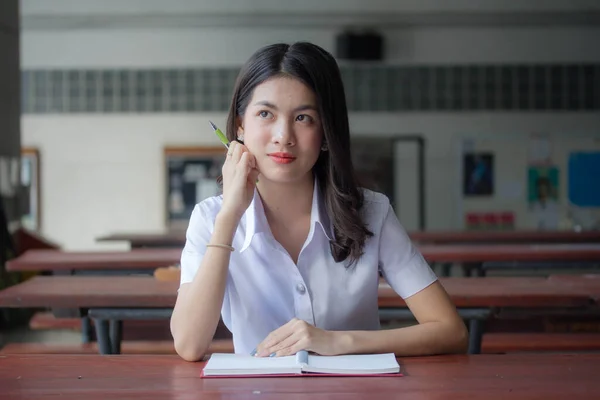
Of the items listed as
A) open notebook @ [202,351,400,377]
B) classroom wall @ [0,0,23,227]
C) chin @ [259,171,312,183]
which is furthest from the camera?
classroom wall @ [0,0,23,227]

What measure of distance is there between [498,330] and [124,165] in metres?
5.13

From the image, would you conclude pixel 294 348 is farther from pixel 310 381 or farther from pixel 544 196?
pixel 544 196

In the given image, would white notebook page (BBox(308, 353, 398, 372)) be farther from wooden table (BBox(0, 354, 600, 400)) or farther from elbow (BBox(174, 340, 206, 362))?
elbow (BBox(174, 340, 206, 362))

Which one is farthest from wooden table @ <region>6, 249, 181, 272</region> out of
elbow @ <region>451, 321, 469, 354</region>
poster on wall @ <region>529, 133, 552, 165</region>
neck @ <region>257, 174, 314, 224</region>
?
poster on wall @ <region>529, 133, 552, 165</region>

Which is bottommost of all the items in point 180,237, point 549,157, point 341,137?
point 180,237

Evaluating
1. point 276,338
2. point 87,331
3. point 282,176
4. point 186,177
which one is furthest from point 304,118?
point 186,177

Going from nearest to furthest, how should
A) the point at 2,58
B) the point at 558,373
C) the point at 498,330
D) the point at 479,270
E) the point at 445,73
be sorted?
the point at 558,373, the point at 498,330, the point at 479,270, the point at 2,58, the point at 445,73

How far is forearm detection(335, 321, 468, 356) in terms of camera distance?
5.57 ft

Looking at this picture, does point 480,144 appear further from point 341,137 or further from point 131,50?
point 341,137

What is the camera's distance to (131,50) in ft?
27.7

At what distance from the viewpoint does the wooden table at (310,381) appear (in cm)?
142

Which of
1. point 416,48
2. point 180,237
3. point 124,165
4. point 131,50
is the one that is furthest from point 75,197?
point 416,48

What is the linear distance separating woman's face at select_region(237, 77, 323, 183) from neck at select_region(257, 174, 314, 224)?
101 millimetres

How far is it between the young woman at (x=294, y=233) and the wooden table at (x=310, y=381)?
163mm
